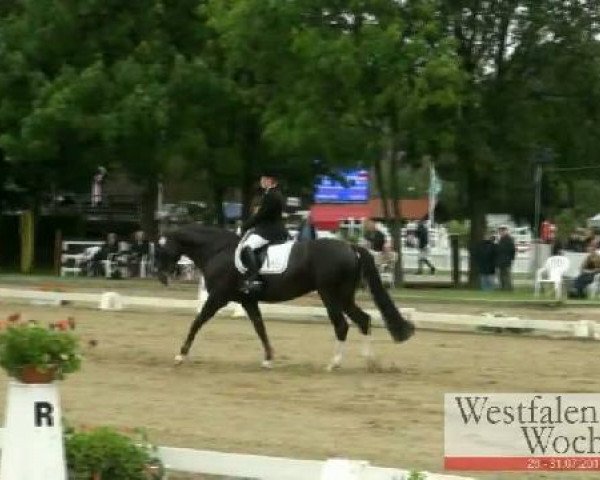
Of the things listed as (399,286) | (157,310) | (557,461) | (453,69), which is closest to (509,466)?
(557,461)

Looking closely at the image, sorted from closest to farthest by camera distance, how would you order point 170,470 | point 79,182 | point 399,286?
point 170,470 < point 399,286 < point 79,182

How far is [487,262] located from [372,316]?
11.0 m

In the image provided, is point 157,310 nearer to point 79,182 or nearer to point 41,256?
point 79,182

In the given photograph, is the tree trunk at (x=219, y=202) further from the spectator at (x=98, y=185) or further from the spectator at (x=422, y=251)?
the spectator at (x=422, y=251)

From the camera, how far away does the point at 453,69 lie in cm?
3052

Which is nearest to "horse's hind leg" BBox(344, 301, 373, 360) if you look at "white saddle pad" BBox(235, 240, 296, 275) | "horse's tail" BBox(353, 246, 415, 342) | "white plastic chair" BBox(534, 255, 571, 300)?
"horse's tail" BBox(353, 246, 415, 342)

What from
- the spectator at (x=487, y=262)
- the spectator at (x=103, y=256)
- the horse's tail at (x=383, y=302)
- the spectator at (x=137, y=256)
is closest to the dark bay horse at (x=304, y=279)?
the horse's tail at (x=383, y=302)

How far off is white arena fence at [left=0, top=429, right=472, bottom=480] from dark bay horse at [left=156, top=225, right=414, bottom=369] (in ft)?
23.8

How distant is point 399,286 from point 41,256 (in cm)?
1524

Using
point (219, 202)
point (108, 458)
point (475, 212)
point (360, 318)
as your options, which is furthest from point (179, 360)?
point (219, 202)

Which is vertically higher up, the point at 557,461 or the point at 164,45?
the point at 164,45

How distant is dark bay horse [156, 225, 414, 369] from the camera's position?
16125 millimetres

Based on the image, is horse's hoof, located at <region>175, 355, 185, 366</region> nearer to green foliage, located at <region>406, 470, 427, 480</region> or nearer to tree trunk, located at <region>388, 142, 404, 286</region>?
green foliage, located at <region>406, 470, 427, 480</region>

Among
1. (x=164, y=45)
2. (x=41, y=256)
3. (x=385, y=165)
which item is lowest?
(x=41, y=256)
